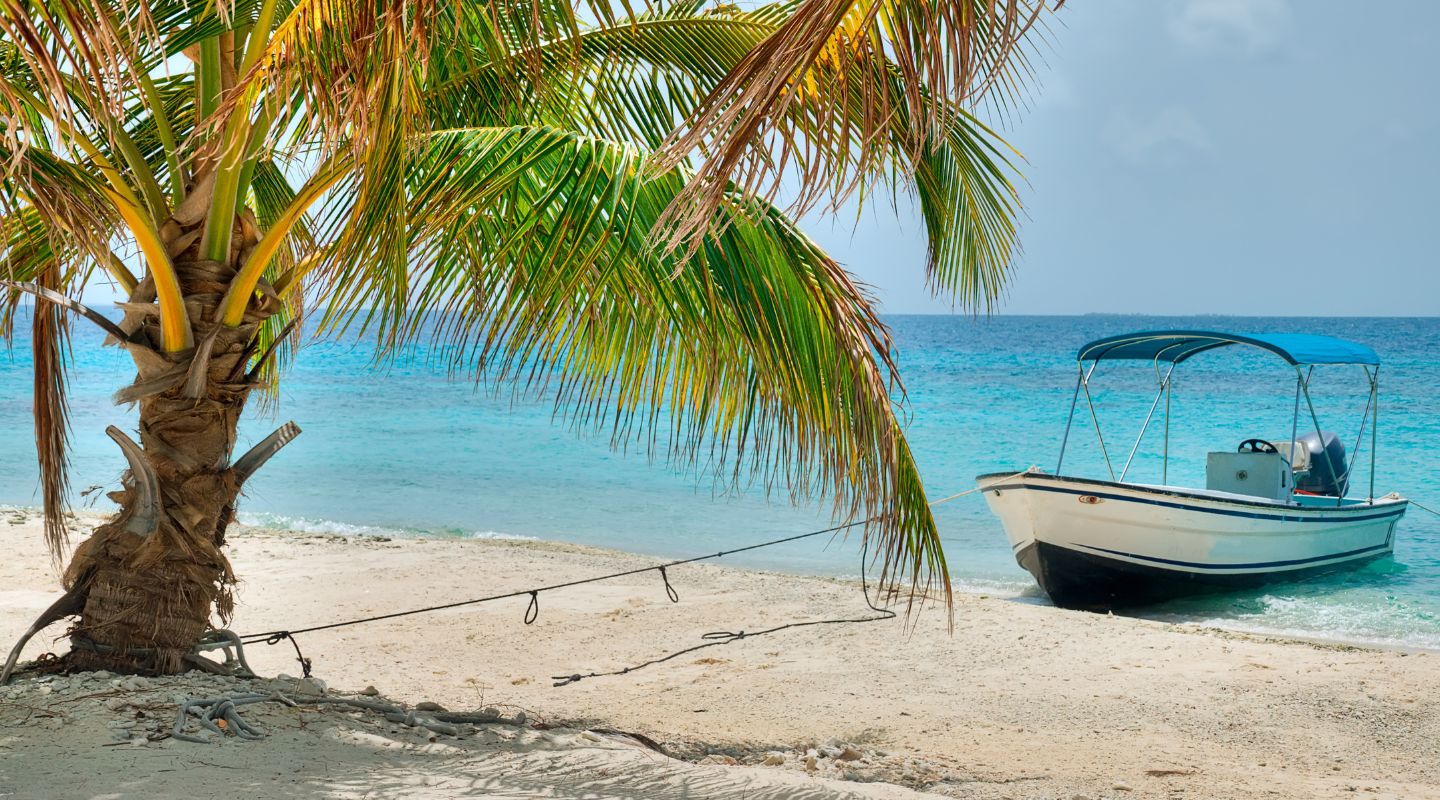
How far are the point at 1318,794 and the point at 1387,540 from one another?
7976 millimetres

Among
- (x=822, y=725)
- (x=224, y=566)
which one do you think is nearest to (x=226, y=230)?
(x=224, y=566)

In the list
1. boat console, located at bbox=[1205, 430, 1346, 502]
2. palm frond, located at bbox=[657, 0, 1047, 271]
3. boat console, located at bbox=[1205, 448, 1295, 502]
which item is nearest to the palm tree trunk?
palm frond, located at bbox=[657, 0, 1047, 271]

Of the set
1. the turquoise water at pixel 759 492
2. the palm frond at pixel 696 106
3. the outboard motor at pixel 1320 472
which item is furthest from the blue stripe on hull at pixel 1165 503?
the palm frond at pixel 696 106

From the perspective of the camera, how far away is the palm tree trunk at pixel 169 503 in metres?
3.53

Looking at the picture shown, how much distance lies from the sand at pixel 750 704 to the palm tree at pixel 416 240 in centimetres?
79

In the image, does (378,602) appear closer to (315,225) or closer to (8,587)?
(8,587)

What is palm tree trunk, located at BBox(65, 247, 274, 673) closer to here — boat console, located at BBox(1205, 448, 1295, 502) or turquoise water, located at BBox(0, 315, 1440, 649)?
turquoise water, located at BBox(0, 315, 1440, 649)

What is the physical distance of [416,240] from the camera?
3471 mm

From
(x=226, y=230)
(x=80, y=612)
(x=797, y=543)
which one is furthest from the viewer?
(x=797, y=543)

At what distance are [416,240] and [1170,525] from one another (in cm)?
714

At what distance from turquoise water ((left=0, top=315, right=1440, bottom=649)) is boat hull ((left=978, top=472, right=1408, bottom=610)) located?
0.34m

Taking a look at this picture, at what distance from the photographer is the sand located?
3.21m

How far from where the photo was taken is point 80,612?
12.4 ft

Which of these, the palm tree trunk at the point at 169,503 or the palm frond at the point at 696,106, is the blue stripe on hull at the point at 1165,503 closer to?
the palm frond at the point at 696,106
